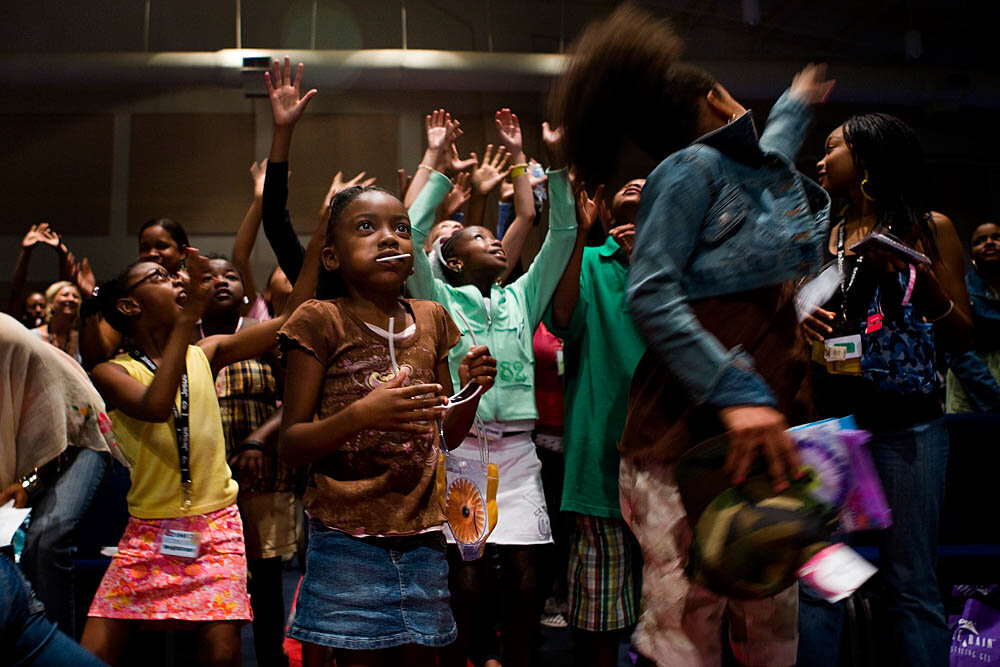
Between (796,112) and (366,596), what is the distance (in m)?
1.27

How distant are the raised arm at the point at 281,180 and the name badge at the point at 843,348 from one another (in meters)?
1.61

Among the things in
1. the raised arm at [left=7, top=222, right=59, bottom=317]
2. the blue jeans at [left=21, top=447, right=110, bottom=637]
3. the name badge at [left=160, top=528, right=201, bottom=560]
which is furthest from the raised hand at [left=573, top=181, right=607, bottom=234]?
the raised arm at [left=7, top=222, right=59, bottom=317]

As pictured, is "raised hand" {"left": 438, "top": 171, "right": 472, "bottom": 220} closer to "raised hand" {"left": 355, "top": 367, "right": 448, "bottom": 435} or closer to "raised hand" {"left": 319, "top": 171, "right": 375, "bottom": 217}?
"raised hand" {"left": 319, "top": 171, "right": 375, "bottom": 217}

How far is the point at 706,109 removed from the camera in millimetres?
1636

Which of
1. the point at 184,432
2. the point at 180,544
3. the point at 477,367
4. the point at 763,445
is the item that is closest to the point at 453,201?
the point at 184,432

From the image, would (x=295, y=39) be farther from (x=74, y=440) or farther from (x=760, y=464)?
(x=760, y=464)

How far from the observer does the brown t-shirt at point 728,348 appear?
1493 mm

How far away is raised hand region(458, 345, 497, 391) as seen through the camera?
176cm

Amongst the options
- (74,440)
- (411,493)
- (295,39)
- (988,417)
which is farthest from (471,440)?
(295,39)

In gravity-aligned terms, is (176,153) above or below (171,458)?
above

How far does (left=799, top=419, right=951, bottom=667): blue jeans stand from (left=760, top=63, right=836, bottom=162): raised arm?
101cm

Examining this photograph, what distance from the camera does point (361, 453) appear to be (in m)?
1.79

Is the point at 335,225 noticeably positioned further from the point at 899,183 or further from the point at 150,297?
the point at 899,183

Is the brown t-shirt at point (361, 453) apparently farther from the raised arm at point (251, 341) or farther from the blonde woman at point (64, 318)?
the blonde woman at point (64, 318)
